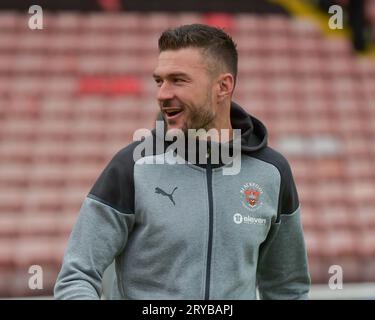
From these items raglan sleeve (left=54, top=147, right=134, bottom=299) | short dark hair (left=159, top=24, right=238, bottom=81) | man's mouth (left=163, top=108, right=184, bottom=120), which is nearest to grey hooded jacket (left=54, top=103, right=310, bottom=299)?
raglan sleeve (left=54, top=147, right=134, bottom=299)

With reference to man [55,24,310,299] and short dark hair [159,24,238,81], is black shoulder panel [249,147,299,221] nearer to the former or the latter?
man [55,24,310,299]

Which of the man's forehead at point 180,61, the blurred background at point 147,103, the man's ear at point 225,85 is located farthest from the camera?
the blurred background at point 147,103

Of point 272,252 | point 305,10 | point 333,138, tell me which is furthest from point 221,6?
point 272,252

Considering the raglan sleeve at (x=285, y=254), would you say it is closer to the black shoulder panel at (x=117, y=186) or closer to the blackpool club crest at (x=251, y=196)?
the blackpool club crest at (x=251, y=196)

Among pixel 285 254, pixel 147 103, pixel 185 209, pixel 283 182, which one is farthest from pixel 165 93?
pixel 147 103

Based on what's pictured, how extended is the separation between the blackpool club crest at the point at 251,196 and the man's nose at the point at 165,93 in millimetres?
296

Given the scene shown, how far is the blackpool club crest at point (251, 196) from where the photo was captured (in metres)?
1.82

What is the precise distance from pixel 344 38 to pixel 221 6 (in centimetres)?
120

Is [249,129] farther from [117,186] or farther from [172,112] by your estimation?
[117,186]

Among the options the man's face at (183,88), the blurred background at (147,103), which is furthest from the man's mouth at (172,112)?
the blurred background at (147,103)

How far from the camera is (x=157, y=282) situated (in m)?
1.73

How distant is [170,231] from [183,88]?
1.12 ft

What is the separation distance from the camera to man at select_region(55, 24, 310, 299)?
1699 millimetres
